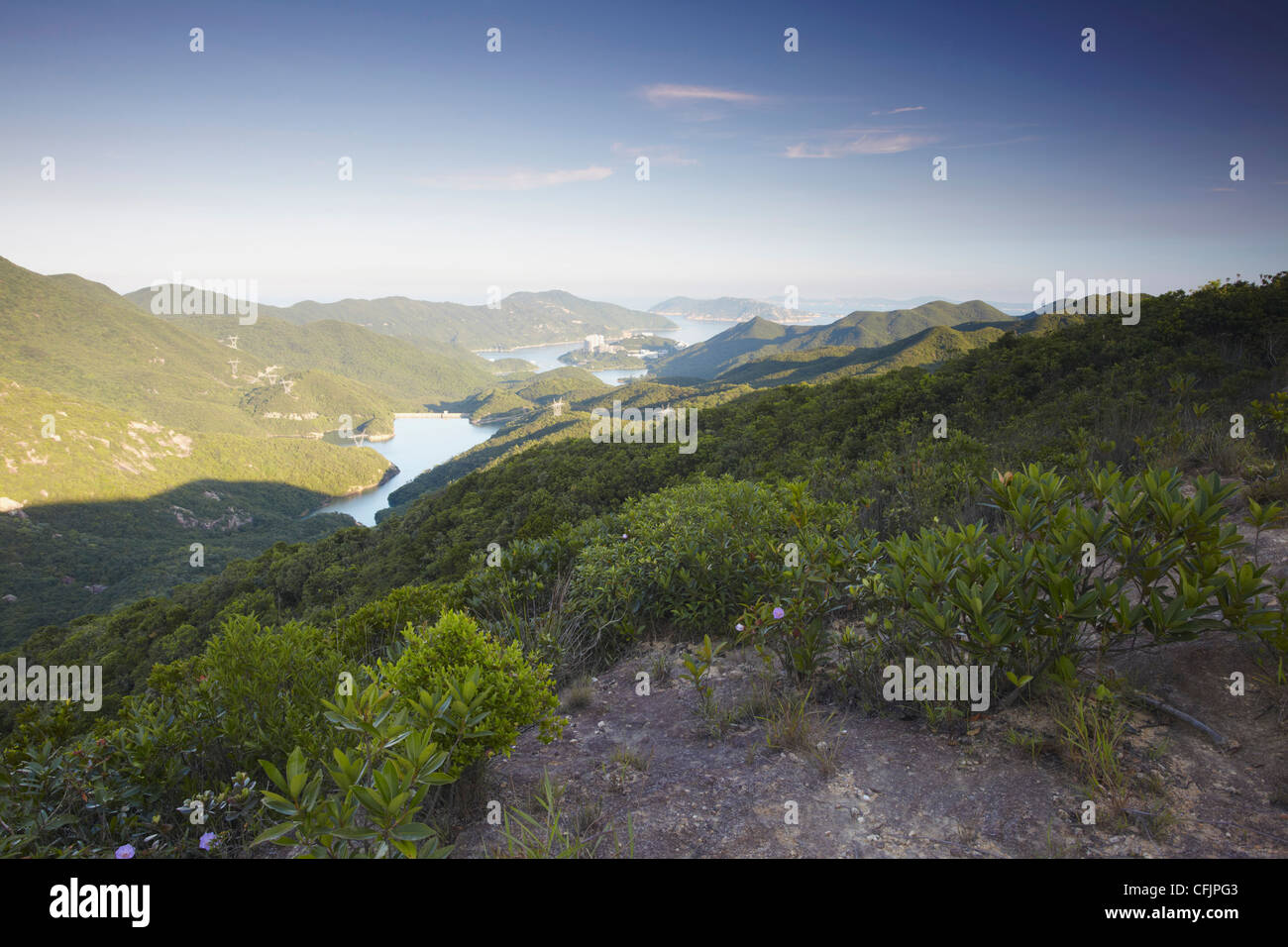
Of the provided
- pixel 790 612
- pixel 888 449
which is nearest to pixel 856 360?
pixel 888 449

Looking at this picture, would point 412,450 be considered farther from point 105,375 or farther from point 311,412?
point 105,375

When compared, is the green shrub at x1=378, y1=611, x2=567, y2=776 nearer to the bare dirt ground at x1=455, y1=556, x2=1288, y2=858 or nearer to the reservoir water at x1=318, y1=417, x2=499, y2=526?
the bare dirt ground at x1=455, y1=556, x2=1288, y2=858

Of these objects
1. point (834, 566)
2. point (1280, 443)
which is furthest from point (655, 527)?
point (1280, 443)

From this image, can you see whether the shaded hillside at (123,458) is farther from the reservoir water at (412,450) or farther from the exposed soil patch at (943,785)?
the exposed soil patch at (943,785)

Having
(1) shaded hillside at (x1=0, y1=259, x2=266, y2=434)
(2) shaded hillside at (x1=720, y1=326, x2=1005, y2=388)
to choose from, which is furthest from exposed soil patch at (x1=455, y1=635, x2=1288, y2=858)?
(1) shaded hillside at (x1=0, y1=259, x2=266, y2=434)

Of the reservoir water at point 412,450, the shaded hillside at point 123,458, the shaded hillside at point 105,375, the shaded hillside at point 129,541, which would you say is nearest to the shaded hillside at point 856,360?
the reservoir water at point 412,450
